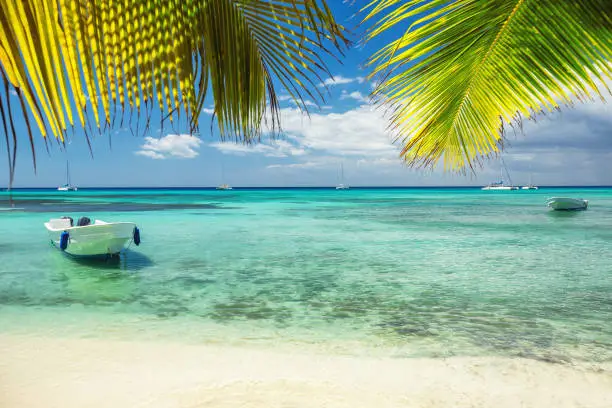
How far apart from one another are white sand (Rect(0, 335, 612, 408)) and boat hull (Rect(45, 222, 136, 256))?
215 inches

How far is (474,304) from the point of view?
8.12m

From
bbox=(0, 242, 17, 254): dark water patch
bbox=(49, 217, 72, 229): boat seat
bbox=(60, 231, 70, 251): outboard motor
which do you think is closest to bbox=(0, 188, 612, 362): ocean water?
bbox=(0, 242, 17, 254): dark water patch

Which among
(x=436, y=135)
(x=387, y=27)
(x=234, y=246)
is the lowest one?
(x=234, y=246)

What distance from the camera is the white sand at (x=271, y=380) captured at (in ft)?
14.4

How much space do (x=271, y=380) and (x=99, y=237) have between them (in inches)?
306

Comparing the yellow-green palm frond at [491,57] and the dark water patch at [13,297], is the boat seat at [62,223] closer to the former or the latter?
the dark water patch at [13,297]

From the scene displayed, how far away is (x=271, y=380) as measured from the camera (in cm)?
482

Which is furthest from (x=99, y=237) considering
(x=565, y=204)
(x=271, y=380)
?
(x=565, y=204)

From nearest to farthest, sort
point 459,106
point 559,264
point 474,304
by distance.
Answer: point 459,106, point 474,304, point 559,264

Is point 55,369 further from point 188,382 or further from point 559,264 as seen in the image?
point 559,264

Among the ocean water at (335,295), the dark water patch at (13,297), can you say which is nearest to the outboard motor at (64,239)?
the ocean water at (335,295)

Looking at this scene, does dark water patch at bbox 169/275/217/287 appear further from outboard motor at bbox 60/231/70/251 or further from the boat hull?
outboard motor at bbox 60/231/70/251

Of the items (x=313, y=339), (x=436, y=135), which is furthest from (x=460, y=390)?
(x=436, y=135)

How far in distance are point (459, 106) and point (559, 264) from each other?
1264 cm
